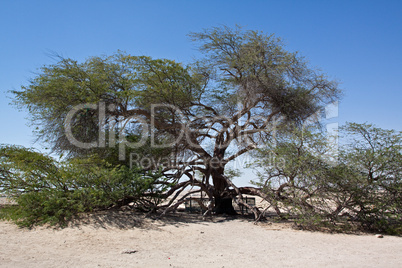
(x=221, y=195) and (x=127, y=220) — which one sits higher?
(x=221, y=195)

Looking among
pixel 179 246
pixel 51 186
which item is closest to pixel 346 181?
pixel 179 246

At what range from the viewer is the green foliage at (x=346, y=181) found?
407 inches

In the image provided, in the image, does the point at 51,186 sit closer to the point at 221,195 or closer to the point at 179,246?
the point at 179,246

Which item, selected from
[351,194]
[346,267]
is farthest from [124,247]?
[351,194]

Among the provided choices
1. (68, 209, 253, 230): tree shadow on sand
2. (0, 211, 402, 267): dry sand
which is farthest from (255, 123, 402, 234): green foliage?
(68, 209, 253, 230): tree shadow on sand

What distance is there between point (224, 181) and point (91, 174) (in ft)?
21.8

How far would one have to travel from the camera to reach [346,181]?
412 inches

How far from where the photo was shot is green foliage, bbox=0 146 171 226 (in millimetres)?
9773

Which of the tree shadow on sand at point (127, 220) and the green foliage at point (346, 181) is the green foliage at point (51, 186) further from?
the green foliage at point (346, 181)

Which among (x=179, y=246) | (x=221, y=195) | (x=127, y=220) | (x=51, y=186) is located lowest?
(x=179, y=246)

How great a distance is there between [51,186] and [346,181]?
31.2 ft

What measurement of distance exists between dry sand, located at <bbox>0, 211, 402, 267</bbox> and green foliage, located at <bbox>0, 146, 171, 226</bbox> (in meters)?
0.49

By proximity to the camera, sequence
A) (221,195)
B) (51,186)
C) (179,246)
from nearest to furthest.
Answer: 1. (179,246)
2. (51,186)
3. (221,195)

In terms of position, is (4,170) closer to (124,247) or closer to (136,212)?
(136,212)
